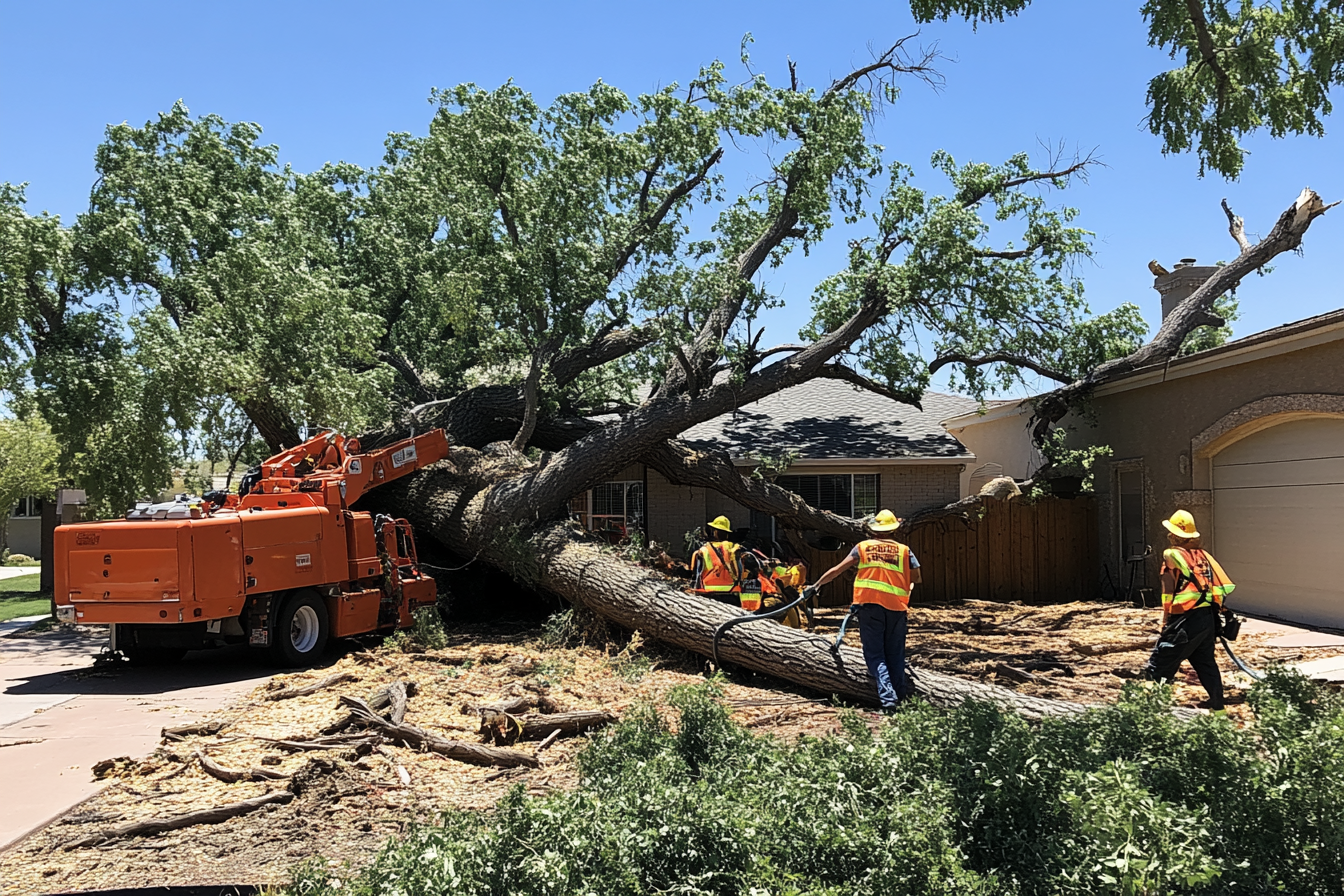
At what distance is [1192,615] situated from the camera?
7875 millimetres

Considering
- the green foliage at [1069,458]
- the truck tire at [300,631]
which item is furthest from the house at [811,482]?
the truck tire at [300,631]

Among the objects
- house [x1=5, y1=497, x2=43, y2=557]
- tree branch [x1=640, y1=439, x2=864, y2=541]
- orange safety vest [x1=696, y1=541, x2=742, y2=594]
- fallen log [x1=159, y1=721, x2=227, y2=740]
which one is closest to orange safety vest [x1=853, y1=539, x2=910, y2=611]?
orange safety vest [x1=696, y1=541, x2=742, y2=594]

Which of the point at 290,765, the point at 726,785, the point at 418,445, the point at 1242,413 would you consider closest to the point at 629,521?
the point at 418,445

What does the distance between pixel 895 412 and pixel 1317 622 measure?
921 centimetres

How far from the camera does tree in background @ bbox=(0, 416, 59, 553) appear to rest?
101 feet

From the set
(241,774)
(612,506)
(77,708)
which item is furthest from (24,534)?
(241,774)

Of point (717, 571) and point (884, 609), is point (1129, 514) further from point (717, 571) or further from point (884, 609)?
point (884, 609)

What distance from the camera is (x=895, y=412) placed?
67.6 feet

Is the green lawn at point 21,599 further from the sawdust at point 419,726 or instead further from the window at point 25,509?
the window at point 25,509

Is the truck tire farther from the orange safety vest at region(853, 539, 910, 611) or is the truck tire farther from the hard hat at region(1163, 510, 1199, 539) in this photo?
the hard hat at region(1163, 510, 1199, 539)

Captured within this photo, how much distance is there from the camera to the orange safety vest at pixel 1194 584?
7836 millimetres

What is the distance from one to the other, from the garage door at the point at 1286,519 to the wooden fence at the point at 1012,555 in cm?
286

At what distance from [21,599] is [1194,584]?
22.0 m

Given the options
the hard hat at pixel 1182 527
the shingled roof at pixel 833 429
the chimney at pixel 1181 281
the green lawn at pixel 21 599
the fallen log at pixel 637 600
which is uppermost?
the chimney at pixel 1181 281
